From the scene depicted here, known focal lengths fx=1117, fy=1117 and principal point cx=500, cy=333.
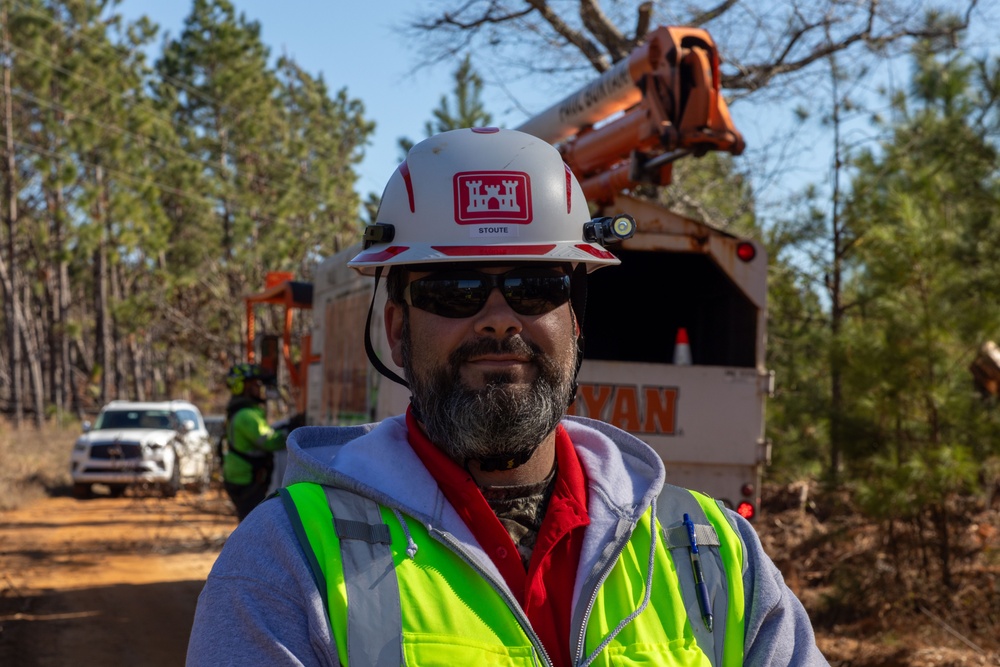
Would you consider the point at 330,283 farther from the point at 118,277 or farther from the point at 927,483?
the point at 118,277

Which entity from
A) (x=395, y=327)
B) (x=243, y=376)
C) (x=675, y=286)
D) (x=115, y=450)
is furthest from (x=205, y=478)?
(x=395, y=327)

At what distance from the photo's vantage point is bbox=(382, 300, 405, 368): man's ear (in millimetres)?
2455

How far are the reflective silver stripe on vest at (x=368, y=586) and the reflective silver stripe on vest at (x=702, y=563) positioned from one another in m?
0.55

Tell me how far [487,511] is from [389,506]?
0.19m

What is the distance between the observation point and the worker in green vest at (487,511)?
6.06 feet

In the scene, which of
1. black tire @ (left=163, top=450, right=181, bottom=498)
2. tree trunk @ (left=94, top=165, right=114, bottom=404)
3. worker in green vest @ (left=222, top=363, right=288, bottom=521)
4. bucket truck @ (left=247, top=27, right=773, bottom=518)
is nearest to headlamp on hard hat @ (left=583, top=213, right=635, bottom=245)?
bucket truck @ (left=247, top=27, right=773, bottom=518)

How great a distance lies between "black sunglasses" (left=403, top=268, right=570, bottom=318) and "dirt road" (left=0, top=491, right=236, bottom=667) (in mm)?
6549

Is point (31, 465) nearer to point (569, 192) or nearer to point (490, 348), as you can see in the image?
point (569, 192)

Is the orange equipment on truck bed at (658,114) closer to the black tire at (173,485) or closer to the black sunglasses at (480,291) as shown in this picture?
the black sunglasses at (480,291)

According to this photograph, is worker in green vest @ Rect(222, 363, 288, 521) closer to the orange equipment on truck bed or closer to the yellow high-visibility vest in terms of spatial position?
the orange equipment on truck bed

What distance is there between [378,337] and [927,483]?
12.7 ft

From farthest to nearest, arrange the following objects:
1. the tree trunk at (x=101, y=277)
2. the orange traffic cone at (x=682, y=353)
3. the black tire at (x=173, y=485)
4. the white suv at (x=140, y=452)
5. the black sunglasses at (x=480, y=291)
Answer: the tree trunk at (x=101, y=277)
the white suv at (x=140, y=452)
the black tire at (x=173, y=485)
the orange traffic cone at (x=682, y=353)
the black sunglasses at (x=480, y=291)

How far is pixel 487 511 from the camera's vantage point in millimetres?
2090

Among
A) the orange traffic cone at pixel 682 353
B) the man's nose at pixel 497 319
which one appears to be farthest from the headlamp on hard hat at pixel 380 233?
the orange traffic cone at pixel 682 353
